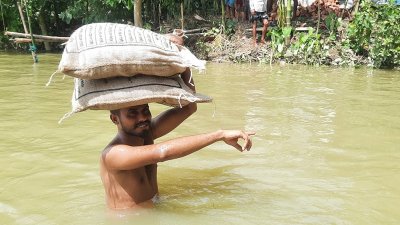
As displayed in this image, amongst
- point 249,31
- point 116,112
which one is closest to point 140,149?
point 116,112

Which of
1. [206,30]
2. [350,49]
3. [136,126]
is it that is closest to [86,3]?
[206,30]

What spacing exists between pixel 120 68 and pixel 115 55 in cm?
7

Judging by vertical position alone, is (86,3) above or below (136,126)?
above

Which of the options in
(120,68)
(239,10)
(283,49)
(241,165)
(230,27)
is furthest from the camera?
(239,10)

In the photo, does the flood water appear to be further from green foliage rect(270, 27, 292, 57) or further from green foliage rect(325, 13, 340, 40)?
green foliage rect(325, 13, 340, 40)

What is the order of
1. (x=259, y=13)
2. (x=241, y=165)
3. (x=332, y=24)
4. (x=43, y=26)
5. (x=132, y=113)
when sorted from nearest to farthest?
1. (x=132, y=113)
2. (x=241, y=165)
3. (x=332, y=24)
4. (x=259, y=13)
5. (x=43, y=26)

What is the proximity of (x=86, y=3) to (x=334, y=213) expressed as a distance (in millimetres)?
13902

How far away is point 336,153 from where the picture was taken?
12.6 ft

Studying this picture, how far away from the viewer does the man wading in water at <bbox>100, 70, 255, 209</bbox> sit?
7.20 ft

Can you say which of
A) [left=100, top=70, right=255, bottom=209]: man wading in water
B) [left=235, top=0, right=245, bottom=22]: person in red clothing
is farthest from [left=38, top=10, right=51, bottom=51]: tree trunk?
[left=100, top=70, right=255, bottom=209]: man wading in water

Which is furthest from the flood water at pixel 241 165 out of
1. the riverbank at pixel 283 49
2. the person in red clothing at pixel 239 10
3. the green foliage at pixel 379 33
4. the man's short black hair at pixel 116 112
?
the person in red clothing at pixel 239 10

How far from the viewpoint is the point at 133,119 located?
7.97 feet

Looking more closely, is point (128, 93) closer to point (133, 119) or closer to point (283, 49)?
point (133, 119)

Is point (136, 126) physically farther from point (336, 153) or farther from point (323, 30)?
point (323, 30)
